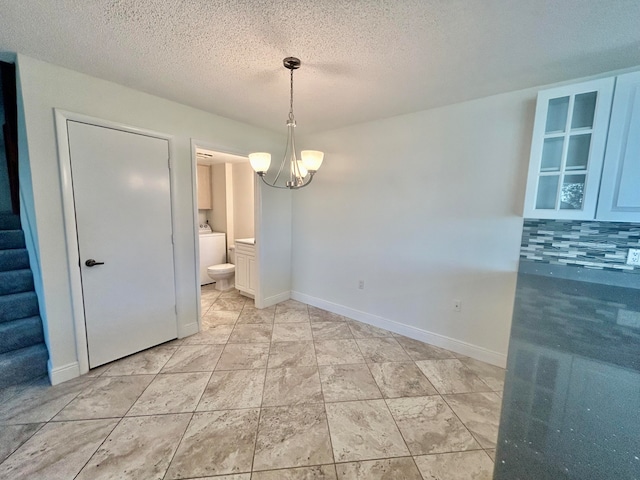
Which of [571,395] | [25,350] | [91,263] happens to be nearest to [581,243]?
[571,395]

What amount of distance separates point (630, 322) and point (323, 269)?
8.81 feet

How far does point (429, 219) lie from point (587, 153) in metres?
1.16

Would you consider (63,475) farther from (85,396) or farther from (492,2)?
(492,2)

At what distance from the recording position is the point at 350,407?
5.86ft

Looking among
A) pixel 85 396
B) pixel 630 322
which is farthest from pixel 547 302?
pixel 85 396

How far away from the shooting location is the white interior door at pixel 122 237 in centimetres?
201

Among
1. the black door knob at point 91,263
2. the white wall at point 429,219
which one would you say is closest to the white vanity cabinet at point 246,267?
the white wall at point 429,219

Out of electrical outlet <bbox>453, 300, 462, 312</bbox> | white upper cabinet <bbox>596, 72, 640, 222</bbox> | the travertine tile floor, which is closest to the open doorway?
the travertine tile floor

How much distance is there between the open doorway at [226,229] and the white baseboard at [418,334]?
3.45 feet

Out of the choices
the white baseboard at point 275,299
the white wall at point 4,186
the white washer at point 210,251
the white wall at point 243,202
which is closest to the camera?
the white wall at point 4,186

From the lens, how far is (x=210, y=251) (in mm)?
4582

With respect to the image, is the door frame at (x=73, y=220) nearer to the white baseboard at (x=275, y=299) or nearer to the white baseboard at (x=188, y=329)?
the white baseboard at (x=188, y=329)

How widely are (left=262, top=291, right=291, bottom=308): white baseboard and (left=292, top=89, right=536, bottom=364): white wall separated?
607mm

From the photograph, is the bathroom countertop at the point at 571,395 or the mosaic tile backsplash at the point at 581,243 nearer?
the bathroom countertop at the point at 571,395
